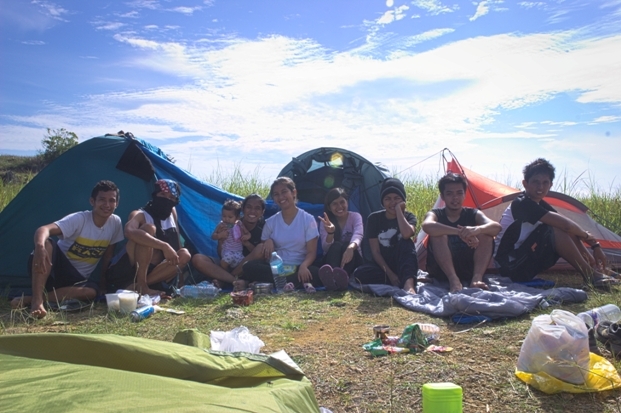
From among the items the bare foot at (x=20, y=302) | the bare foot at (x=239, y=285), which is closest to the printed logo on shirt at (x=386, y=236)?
the bare foot at (x=239, y=285)

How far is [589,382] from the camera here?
2.60 m

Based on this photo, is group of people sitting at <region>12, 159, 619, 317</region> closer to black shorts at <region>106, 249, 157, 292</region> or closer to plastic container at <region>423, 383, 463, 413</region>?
black shorts at <region>106, 249, 157, 292</region>

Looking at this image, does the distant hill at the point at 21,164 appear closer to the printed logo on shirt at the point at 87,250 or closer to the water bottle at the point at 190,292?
the printed logo on shirt at the point at 87,250

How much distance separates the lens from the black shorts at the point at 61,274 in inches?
191

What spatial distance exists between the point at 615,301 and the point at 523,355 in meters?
1.63

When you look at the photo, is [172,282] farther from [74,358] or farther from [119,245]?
[74,358]

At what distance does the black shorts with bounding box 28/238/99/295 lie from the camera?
191 inches

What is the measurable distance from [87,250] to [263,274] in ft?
5.50

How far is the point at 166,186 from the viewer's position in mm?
5371

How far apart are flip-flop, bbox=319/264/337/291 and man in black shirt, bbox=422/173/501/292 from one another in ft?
3.30

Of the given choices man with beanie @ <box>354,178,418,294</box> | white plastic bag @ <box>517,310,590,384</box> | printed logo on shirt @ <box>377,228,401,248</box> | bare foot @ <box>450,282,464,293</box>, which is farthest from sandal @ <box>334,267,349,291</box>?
white plastic bag @ <box>517,310,590,384</box>

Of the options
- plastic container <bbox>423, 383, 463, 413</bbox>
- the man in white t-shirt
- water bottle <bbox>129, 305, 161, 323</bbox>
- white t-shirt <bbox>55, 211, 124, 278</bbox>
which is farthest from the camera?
white t-shirt <bbox>55, 211, 124, 278</bbox>

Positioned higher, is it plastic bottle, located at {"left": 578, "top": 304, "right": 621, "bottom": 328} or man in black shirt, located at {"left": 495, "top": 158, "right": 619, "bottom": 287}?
man in black shirt, located at {"left": 495, "top": 158, "right": 619, "bottom": 287}

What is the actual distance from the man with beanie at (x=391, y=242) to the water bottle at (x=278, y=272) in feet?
2.43
